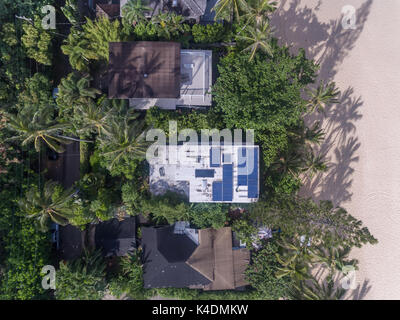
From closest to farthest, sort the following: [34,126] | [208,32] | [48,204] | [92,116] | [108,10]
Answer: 1. [34,126]
2. [92,116]
3. [48,204]
4. [208,32]
5. [108,10]

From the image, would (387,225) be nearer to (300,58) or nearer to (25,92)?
(300,58)

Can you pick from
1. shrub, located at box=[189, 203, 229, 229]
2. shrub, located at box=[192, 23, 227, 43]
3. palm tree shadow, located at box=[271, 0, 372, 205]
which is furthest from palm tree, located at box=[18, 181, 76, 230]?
palm tree shadow, located at box=[271, 0, 372, 205]

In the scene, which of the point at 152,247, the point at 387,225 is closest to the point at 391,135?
the point at 387,225

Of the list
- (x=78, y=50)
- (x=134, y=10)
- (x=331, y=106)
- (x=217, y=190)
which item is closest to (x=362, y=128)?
(x=331, y=106)

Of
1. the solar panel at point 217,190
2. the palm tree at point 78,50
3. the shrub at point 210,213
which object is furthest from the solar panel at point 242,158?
the palm tree at point 78,50

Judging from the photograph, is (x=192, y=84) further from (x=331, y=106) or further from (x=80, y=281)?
(x=80, y=281)

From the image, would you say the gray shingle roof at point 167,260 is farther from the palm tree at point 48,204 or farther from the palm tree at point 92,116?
the palm tree at point 92,116
